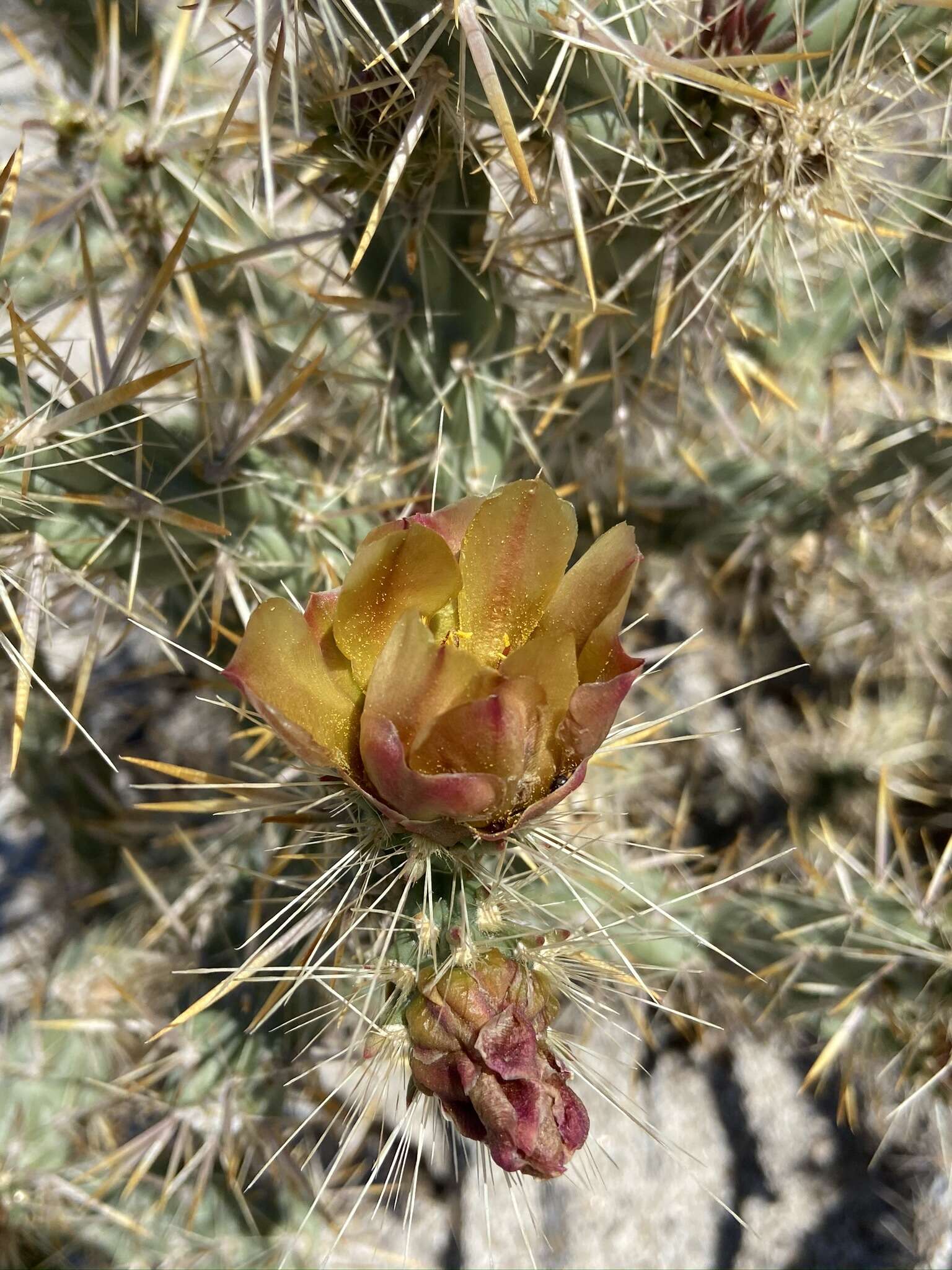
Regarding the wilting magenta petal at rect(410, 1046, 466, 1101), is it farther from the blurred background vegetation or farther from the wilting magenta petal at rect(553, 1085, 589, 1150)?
the blurred background vegetation

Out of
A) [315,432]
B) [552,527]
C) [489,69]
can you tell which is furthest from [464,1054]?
[315,432]

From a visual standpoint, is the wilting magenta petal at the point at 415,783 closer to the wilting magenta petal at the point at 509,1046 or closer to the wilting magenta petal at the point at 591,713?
the wilting magenta petal at the point at 591,713

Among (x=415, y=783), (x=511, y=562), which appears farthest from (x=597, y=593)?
(x=415, y=783)

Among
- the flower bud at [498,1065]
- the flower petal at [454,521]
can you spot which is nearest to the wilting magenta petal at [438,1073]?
the flower bud at [498,1065]

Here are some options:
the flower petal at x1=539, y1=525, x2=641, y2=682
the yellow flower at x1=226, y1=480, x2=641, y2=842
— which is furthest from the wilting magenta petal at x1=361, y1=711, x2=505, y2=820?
the flower petal at x1=539, y1=525, x2=641, y2=682

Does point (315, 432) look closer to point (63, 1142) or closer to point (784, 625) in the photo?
point (784, 625)
